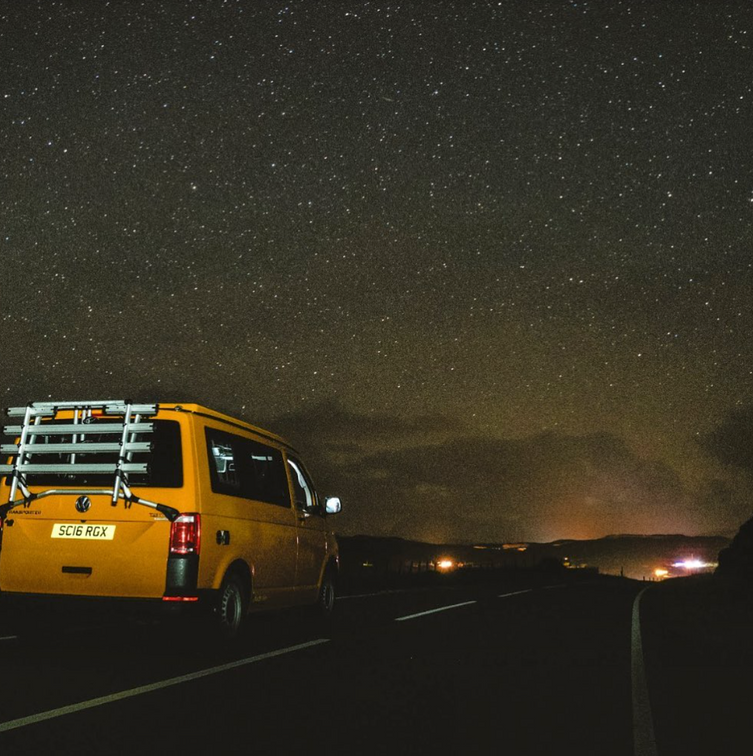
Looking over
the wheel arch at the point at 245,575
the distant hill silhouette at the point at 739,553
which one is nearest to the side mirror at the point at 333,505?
the wheel arch at the point at 245,575

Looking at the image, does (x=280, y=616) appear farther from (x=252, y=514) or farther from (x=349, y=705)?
(x=349, y=705)

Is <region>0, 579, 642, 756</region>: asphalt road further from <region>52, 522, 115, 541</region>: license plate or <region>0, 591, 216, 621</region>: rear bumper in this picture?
<region>52, 522, 115, 541</region>: license plate

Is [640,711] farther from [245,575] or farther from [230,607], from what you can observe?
[245,575]

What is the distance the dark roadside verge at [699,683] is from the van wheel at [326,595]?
400 centimetres

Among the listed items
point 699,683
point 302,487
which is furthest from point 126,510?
point 699,683

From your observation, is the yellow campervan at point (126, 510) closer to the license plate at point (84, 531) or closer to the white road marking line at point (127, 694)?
the license plate at point (84, 531)

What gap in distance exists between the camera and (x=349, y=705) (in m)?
6.78

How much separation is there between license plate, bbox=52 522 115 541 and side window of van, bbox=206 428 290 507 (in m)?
1.02

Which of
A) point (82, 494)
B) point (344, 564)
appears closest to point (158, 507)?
point (82, 494)

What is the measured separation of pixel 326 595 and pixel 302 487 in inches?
66.1

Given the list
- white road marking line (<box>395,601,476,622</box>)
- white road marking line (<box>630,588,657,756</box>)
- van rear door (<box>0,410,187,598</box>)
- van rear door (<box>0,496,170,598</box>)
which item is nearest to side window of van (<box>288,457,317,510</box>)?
white road marking line (<box>395,601,476,622</box>)

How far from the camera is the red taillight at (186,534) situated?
8.84 metres

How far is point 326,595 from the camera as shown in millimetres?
12930

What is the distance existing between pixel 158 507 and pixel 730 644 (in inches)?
273
